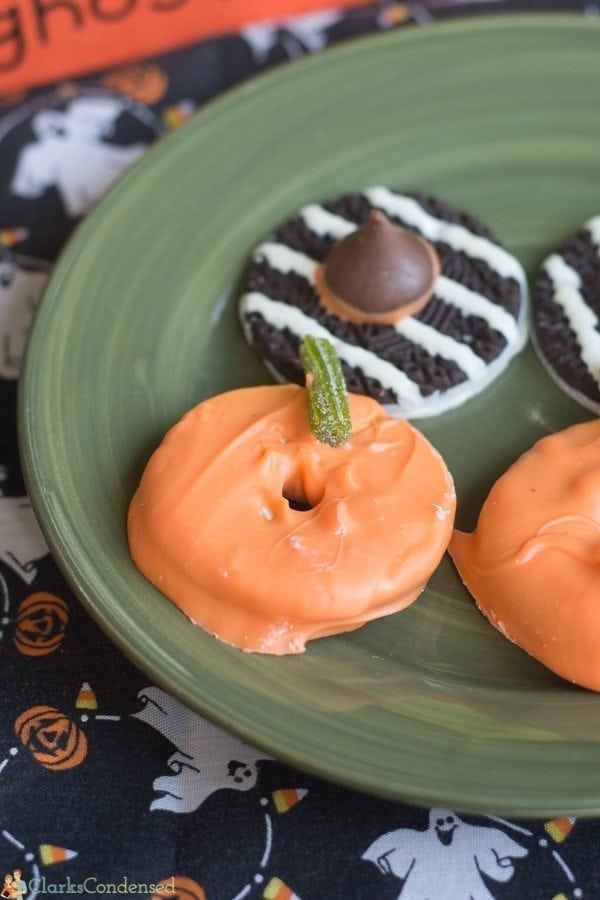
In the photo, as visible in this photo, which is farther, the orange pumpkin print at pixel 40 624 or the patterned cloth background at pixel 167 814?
the orange pumpkin print at pixel 40 624

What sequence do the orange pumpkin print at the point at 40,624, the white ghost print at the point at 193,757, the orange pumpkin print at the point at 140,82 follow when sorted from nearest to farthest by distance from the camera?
1. the white ghost print at the point at 193,757
2. the orange pumpkin print at the point at 40,624
3. the orange pumpkin print at the point at 140,82

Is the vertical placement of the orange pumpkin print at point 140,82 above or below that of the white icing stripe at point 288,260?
above

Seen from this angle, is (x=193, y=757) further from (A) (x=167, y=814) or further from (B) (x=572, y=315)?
(B) (x=572, y=315)

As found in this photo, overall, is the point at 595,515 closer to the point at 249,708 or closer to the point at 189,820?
the point at 249,708

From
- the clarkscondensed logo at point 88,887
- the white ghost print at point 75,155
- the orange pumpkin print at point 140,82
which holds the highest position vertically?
the orange pumpkin print at point 140,82

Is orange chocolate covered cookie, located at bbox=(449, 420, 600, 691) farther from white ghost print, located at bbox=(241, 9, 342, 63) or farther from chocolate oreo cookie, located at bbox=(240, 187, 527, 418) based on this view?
white ghost print, located at bbox=(241, 9, 342, 63)

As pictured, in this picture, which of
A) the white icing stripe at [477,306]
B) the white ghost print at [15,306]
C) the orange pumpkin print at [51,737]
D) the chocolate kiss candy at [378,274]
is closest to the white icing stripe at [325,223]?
the chocolate kiss candy at [378,274]

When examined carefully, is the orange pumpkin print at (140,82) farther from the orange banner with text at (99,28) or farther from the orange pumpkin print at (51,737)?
the orange pumpkin print at (51,737)
